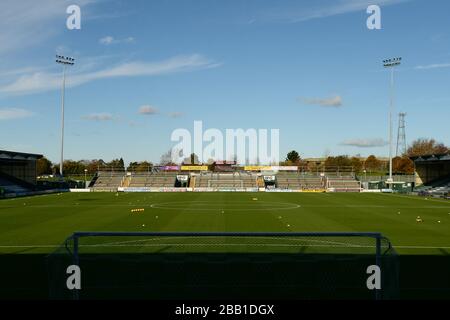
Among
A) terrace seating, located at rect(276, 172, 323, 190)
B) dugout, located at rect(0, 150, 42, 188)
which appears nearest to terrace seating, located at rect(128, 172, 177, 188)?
dugout, located at rect(0, 150, 42, 188)

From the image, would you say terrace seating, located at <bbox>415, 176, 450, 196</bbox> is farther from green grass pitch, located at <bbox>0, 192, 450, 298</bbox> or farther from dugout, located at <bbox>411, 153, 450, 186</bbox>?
green grass pitch, located at <bbox>0, 192, 450, 298</bbox>

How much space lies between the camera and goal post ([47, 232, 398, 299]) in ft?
31.8

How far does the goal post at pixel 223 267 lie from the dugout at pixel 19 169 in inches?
2026

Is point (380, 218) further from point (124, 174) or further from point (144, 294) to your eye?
point (124, 174)

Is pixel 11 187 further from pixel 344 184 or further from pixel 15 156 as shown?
pixel 344 184

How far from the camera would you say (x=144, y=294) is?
11359 millimetres

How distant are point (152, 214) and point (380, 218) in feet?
56.5

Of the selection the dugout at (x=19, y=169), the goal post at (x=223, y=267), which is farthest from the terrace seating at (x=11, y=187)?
the goal post at (x=223, y=267)

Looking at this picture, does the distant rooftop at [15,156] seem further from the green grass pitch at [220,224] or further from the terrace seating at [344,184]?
the terrace seating at [344,184]

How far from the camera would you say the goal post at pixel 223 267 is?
9688 millimetres

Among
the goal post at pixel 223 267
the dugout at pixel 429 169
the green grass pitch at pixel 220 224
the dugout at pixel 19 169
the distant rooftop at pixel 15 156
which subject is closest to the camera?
the goal post at pixel 223 267
